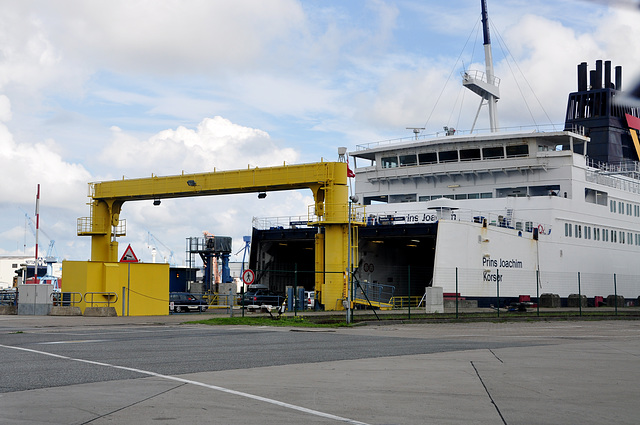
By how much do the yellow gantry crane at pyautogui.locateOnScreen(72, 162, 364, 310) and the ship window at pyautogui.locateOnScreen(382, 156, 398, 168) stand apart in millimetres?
6464

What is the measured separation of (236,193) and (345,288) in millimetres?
8597

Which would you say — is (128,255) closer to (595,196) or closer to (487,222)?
(487,222)

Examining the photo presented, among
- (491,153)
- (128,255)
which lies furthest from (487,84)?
(128,255)

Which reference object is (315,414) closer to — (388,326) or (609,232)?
(388,326)

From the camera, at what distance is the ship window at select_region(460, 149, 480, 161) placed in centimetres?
4344

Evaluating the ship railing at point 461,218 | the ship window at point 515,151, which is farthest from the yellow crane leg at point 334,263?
the ship window at point 515,151

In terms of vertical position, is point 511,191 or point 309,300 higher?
point 511,191

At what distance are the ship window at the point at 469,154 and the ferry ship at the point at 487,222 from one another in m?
0.06

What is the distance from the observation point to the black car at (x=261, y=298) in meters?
39.7

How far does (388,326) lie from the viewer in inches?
996

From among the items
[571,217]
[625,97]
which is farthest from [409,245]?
[625,97]

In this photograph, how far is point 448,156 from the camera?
4403 cm

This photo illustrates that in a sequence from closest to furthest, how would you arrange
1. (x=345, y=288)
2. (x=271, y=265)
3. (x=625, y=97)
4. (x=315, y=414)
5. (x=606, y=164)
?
(x=625, y=97), (x=315, y=414), (x=345, y=288), (x=271, y=265), (x=606, y=164)

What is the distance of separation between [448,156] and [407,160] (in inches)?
104
